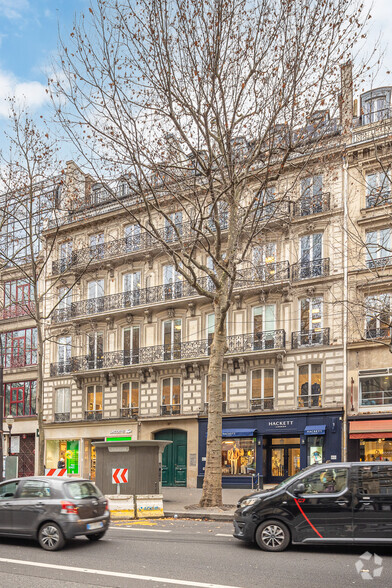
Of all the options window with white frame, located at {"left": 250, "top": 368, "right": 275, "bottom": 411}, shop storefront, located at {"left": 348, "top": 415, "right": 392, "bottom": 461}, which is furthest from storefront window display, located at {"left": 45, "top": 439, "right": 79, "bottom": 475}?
shop storefront, located at {"left": 348, "top": 415, "right": 392, "bottom": 461}

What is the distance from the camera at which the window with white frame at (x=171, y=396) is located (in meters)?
31.6

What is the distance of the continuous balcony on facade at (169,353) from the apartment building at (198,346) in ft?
0.22

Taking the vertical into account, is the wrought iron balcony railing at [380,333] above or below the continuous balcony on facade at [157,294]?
below

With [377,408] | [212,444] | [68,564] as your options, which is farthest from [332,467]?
[377,408]

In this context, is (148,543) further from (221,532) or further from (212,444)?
(212,444)

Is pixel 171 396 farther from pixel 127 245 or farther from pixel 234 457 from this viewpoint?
pixel 127 245

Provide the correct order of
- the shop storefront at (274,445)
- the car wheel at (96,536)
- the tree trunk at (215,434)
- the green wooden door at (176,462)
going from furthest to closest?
the green wooden door at (176,462) < the shop storefront at (274,445) < the tree trunk at (215,434) < the car wheel at (96,536)

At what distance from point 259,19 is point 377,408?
54.3 ft

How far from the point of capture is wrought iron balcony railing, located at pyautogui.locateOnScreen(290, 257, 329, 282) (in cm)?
2817

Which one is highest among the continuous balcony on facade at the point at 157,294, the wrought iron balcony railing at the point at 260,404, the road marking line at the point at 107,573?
the continuous balcony on facade at the point at 157,294

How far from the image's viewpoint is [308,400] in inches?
1091

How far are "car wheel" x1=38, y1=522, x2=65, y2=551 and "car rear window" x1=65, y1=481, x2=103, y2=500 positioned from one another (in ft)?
2.07

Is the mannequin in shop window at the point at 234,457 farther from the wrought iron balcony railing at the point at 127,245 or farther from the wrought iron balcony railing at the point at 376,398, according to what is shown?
the wrought iron balcony railing at the point at 127,245

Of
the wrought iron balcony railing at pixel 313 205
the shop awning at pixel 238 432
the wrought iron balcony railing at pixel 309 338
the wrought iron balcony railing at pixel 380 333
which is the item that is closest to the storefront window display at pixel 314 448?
the shop awning at pixel 238 432
